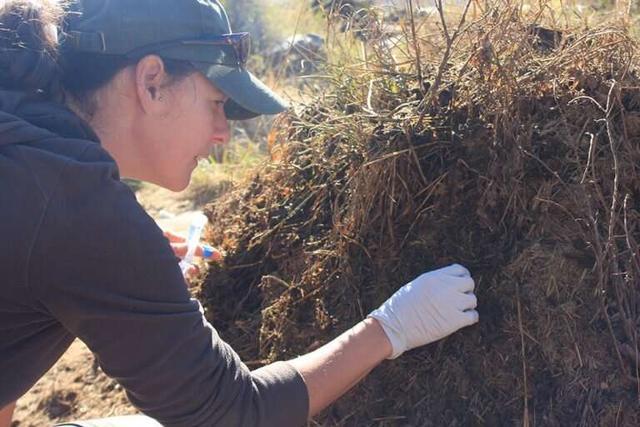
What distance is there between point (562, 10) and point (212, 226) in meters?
1.37

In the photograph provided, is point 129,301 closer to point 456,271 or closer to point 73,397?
point 456,271

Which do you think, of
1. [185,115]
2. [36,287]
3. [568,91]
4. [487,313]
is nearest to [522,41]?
[568,91]

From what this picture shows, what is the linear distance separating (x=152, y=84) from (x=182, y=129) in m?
0.11

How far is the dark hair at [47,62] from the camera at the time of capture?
4.74 feet

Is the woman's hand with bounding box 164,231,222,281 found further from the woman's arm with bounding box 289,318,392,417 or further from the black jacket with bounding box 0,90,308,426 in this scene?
the black jacket with bounding box 0,90,308,426

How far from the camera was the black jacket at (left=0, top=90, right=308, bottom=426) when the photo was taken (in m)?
1.31

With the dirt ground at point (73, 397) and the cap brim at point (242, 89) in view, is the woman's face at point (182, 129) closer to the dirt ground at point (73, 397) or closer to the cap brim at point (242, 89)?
the cap brim at point (242, 89)

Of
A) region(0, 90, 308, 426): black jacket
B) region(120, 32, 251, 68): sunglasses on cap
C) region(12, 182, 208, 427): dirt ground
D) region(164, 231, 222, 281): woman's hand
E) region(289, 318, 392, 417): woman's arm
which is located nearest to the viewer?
region(0, 90, 308, 426): black jacket

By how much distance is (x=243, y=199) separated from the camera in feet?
8.75

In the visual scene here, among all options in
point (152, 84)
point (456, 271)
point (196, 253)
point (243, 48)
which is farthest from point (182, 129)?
point (196, 253)

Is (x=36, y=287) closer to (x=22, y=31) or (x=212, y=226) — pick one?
(x=22, y=31)

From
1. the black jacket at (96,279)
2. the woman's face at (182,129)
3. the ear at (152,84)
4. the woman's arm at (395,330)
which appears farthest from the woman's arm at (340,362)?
the ear at (152,84)

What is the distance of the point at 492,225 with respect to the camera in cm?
196

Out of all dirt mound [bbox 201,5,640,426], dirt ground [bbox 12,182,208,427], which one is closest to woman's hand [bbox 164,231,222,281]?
dirt mound [bbox 201,5,640,426]
